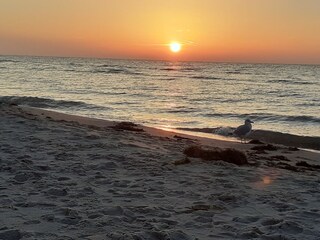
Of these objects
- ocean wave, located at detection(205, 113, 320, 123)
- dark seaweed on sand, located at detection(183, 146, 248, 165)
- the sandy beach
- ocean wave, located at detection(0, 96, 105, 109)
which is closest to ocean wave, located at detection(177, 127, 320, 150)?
the sandy beach

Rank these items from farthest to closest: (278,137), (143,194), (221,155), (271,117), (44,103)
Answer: (44,103), (271,117), (278,137), (221,155), (143,194)

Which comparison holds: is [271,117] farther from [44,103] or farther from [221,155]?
[44,103]

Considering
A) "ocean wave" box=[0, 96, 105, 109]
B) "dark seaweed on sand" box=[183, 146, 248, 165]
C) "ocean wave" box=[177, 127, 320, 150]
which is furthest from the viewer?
"ocean wave" box=[0, 96, 105, 109]

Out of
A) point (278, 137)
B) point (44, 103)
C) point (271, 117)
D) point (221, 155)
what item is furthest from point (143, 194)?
point (44, 103)

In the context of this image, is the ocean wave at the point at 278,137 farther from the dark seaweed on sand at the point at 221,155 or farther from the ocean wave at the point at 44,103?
the ocean wave at the point at 44,103

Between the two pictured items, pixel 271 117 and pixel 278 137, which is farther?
pixel 271 117

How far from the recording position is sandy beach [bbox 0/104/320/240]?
460 centimetres

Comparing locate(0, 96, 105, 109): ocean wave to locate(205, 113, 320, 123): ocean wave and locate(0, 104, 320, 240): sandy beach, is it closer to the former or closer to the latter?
locate(205, 113, 320, 123): ocean wave

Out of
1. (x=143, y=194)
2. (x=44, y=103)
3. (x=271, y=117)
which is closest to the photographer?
(x=143, y=194)

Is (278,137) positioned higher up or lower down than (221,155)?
lower down

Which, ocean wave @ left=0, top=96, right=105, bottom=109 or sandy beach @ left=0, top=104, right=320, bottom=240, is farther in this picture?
ocean wave @ left=0, top=96, right=105, bottom=109

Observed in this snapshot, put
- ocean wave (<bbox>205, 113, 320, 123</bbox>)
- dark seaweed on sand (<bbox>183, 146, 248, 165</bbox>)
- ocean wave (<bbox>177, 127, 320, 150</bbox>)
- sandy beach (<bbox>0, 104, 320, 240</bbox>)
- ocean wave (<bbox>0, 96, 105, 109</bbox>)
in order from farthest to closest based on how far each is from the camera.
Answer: ocean wave (<bbox>0, 96, 105, 109</bbox>) → ocean wave (<bbox>205, 113, 320, 123</bbox>) → ocean wave (<bbox>177, 127, 320, 150</bbox>) → dark seaweed on sand (<bbox>183, 146, 248, 165</bbox>) → sandy beach (<bbox>0, 104, 320, 240</bbox>)

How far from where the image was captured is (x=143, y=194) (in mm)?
5898

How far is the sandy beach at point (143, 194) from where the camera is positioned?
4.60 m
